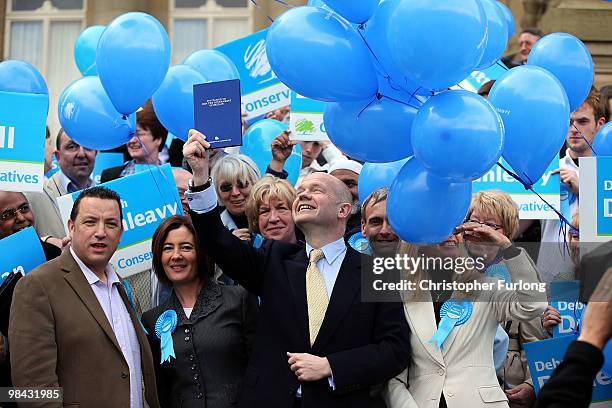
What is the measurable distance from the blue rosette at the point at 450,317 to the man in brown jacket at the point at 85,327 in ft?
4.46

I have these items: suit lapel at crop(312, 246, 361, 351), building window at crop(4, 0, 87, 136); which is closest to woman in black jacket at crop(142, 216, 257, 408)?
suit lapel at crop(312, 246, 361, 351)

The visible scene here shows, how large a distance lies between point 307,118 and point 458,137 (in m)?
2.61

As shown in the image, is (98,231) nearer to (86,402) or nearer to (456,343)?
(86,402)

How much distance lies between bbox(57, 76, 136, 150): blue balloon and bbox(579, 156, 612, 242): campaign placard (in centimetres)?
275

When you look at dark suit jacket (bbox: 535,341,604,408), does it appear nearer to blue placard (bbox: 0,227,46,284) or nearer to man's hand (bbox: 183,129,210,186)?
man's hand (bbox: 183,129,210,186)

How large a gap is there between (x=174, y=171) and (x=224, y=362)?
1.76m

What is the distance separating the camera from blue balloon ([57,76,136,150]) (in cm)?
632

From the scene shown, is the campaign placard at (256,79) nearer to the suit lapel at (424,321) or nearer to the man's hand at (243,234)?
the man's hand at (243,234)

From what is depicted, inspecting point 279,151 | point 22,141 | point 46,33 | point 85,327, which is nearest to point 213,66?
point 279,151

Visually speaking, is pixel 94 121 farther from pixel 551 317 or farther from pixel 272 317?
pixel 551 317

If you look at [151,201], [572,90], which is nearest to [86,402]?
[151,201]

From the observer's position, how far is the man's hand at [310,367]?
477 cm

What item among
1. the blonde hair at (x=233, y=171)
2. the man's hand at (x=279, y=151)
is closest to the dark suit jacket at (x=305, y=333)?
the blonde hair at (x=233, y=171)

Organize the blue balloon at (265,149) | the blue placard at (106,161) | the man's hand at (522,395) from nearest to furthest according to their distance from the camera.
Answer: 1. the man's hand at (522,395)
2. the blue balloon at (265,149)
3. the blue placard at (106,161)
